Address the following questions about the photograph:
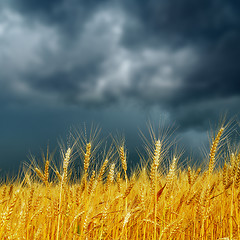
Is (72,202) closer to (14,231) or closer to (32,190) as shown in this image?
(32,190)

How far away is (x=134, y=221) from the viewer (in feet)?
12.9

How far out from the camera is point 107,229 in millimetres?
3021

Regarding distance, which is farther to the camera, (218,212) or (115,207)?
(218,212)

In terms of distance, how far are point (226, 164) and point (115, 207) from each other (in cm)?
205

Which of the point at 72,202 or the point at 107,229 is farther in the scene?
the point at 72,202

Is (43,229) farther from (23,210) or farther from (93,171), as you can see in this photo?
(93,171)

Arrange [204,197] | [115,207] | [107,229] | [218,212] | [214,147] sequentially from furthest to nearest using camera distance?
[218,212] < [115,207] < [214,147] < [204,197] < [107,229]

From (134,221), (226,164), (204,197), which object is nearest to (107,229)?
(134,221)

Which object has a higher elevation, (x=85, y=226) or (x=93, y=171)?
(x=93, y=171)

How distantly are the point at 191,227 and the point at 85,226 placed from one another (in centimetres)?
205

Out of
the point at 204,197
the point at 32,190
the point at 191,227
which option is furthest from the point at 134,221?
the point at 32,190

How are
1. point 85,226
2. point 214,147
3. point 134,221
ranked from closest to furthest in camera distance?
point 85,226, point 214,147, point 134,221


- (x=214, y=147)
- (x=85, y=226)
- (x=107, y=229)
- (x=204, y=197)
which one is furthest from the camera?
(x=214, y=147)

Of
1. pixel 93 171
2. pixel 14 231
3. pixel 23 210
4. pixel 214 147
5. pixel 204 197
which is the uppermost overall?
pixel 214 147
